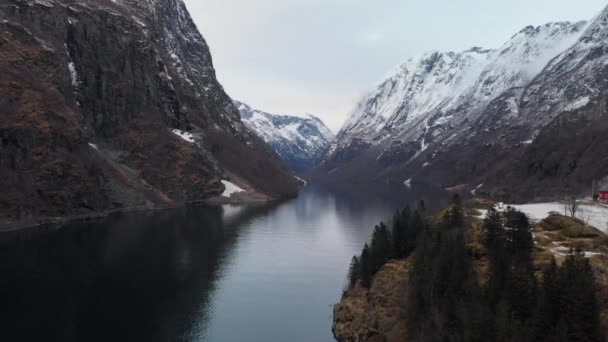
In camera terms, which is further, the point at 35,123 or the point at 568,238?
the point at 35,123

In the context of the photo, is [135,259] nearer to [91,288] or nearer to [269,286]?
[91,288]

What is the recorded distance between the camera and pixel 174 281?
247 feet

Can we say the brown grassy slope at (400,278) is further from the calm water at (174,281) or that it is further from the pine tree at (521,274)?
the calm water at (174,281)

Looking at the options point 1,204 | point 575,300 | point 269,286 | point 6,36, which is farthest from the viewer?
point 6,36

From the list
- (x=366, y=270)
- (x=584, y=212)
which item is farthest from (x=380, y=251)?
(x=584, y=212)

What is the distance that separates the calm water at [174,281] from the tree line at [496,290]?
13050mm

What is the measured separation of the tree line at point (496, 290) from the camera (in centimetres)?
3634

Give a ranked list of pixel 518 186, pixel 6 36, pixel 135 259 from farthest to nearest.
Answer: pixel 518 186 → pixel 6 36 → pixel 135 259

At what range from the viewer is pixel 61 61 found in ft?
533

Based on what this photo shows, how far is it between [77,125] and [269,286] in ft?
314

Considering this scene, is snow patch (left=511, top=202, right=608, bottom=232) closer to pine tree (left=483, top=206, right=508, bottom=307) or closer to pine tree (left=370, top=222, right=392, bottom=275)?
pine tree (left=483, top=206, right=508, bottom=307)

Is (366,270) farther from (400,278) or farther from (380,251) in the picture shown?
(400,278)

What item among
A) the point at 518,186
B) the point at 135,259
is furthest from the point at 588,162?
the point at 135,259

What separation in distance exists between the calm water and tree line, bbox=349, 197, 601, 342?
1305cm
